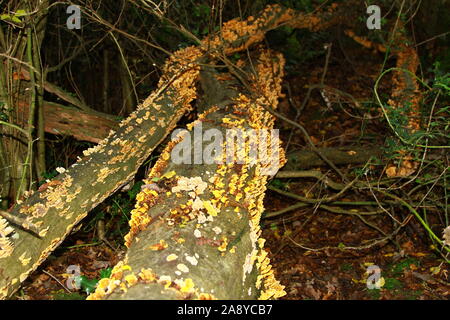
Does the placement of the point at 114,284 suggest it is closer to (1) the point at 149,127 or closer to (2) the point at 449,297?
(1) the point at 149,127

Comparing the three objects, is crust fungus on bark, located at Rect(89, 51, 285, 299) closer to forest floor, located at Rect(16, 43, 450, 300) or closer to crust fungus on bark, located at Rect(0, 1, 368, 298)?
crust fungus on bark, located at Rect(0, 1, 368, 298)

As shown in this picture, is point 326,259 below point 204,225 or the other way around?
below

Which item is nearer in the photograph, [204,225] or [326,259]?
[204,225]

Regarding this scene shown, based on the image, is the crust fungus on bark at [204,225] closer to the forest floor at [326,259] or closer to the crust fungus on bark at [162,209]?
the crust fungus on bark at [162,209]

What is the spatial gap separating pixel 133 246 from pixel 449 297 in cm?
244

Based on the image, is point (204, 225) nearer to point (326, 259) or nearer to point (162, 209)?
point (162, 209)

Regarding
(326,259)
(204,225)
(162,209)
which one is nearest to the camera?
(204,225)

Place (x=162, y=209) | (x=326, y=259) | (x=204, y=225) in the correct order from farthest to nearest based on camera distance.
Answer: (x=326, y=259), (x=162, y=209), (x=204, y=225)

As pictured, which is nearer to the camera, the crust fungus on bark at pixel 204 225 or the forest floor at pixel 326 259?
the crust fungus on bark at pixel 204 225

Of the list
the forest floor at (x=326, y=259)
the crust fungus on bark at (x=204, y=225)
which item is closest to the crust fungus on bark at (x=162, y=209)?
the crust fungus on bark at (x=204, y=225)

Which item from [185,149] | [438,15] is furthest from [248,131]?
[438,15]

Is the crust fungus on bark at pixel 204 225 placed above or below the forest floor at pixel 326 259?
above

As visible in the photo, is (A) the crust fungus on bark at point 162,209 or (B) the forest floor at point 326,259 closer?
(A) the crust fungus on bark at point 162,209

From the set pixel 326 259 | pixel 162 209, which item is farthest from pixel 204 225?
pixel 326 259
